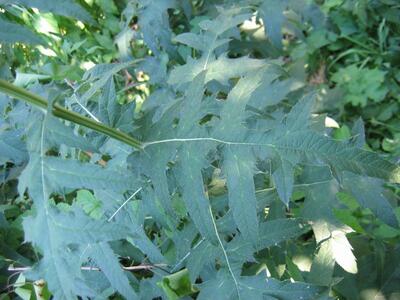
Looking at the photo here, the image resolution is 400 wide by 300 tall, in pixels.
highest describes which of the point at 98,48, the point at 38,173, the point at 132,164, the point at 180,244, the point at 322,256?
the point at 38,173

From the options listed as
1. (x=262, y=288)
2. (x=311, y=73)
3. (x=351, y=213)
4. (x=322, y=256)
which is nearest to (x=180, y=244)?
(x=262, y=288)

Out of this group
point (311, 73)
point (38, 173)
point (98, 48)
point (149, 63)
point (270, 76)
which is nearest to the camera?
point (38, 173)

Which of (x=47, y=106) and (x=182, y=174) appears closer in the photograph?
(x=47, y=106)

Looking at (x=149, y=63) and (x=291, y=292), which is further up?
(x=149, y=63)

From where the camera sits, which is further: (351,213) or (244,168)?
(351,213)

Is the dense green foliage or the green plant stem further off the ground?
the green plant stem

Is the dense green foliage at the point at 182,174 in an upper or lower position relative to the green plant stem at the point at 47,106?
lower

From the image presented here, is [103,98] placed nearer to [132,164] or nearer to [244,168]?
[132,164]

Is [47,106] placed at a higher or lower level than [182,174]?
higher
